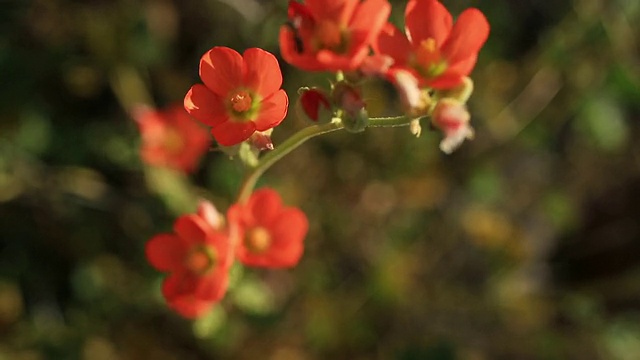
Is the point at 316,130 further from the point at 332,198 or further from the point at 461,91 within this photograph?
the point at 332,198

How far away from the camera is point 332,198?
8.39 feet

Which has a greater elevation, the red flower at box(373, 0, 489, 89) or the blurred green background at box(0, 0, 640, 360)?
the blurred green background at box(0, 0, 640, 360)

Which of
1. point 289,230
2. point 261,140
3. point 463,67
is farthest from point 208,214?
point 463,67

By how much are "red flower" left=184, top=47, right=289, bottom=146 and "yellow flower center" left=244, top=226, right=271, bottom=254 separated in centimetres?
48

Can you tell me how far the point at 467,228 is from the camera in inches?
103

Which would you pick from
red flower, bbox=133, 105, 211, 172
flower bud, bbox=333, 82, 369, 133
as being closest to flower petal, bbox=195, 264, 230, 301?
flower bud, bbox=333, 82, 369, 133

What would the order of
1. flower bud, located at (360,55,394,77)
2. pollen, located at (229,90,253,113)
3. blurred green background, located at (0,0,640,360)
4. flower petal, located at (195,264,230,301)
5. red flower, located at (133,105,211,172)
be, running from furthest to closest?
blurred green background, located at (0,0,640,360) → red flower, located at (133,105,211,172) → flower petal, located at (195,264,230,301) → pollen, located at (229,90,253,113) → flower bud, located at (360,55,394,77)

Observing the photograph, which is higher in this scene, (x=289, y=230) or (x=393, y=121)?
(x=289, y=230)

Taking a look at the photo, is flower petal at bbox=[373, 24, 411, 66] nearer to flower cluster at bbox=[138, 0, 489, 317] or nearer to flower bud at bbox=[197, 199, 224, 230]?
flower cluster at bbox=[138, 0, 489, 317]

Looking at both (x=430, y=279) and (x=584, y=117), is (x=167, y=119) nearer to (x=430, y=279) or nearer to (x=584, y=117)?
(x=430, y=279)

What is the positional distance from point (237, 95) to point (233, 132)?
3.5 inches

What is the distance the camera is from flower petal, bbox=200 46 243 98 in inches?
42.4

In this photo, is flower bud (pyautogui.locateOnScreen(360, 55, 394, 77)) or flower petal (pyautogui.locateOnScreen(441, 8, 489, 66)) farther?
flower petal (pyautogui.locateOnScreen(441, 8, 489, 66))

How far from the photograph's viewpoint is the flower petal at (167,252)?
4.60ft
